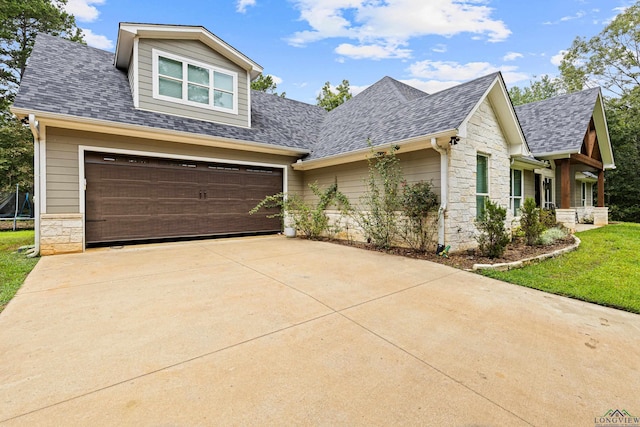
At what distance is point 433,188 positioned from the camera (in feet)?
21.4

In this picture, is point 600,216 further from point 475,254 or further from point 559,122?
point 475,254

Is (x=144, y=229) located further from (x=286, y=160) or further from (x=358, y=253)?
(x=358, y=253)

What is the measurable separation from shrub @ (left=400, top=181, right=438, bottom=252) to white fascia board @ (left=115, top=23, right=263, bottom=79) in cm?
674

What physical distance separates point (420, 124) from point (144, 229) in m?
7.78

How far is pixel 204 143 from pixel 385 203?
5476mm

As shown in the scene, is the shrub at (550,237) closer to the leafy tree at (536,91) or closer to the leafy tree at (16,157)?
the leafy tree at (16,157)

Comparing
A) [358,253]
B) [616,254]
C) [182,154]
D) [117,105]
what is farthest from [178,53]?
[616,254]

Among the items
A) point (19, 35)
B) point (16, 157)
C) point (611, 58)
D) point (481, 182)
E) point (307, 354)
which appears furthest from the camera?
point (611, 58)

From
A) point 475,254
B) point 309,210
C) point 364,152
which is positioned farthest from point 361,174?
point 475,254

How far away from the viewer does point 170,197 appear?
789 centimetres

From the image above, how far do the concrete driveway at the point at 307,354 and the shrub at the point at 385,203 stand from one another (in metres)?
2.75

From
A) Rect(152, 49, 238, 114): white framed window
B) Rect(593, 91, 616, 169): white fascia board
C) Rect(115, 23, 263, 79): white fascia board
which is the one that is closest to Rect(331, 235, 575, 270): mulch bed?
Rect(152, 49, 238, 114): white framed window

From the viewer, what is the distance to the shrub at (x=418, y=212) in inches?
250

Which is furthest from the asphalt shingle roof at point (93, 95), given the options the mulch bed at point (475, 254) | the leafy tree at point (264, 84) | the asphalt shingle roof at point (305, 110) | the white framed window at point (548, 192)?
the leafy tree at point (264, 84)
